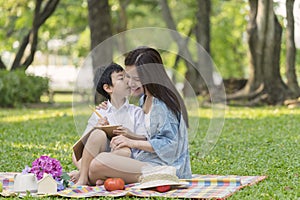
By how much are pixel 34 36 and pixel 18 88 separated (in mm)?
1960

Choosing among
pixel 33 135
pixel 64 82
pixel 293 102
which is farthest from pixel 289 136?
pixel 64 82

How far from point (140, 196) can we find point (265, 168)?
1.89 meters

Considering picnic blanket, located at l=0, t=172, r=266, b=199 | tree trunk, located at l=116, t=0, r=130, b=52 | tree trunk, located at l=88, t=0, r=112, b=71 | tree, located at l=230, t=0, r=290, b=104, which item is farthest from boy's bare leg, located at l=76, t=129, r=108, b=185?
tree trunk, located at l=116, t=0, r=130, b=52

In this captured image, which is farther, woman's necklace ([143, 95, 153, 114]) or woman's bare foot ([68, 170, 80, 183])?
woman's bare foot ([68, 170, 80, 183])

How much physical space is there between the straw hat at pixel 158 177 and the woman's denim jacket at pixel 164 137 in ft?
0.21

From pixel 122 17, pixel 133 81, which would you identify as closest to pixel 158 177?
pixel 133 81

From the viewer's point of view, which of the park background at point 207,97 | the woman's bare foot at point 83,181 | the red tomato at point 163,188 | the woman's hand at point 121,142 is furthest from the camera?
the park background at point 207,97

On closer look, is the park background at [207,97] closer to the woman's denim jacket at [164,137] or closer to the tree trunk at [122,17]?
the tree trunk at [122,17]

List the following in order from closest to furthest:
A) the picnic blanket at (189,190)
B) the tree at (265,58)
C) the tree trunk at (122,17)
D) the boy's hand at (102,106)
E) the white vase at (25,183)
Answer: the picnic blanket at (189,190), the white vase at (25,183), the boy's hand at (102,106), the tree at (265,58), the tree trunk at (122,17)

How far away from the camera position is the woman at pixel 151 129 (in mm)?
5102

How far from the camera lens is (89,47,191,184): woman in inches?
201

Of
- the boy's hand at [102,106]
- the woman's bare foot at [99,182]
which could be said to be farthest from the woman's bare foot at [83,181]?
the boy's hand at [102,106]

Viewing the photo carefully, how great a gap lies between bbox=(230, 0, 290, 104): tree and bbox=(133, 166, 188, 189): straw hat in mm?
9967

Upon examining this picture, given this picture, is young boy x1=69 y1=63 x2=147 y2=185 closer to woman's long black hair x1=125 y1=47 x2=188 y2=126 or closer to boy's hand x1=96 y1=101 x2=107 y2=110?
boy's hand x1=96 y1=101 x2=107 y2=110
